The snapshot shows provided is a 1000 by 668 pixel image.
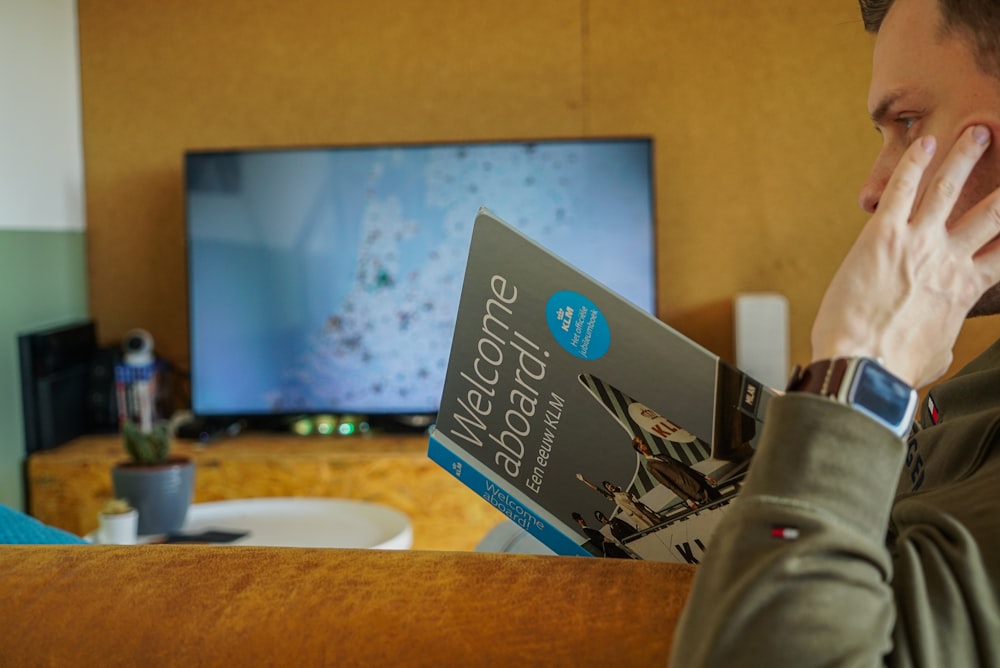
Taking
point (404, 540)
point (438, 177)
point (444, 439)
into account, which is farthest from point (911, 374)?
point (438, 177)

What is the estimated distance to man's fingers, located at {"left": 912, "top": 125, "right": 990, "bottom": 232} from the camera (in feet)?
2.51

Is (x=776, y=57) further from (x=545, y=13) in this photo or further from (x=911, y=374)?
(x=911, y=374)

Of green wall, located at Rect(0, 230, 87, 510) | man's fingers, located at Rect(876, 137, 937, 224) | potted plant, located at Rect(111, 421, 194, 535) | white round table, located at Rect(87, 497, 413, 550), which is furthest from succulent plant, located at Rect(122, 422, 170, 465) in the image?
man's fingers, located at Rect(876, 137, 937, 224)

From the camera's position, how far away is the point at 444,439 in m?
0.94

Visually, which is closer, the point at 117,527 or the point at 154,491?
the point at 117,527

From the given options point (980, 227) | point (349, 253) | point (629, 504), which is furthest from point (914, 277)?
point (349, 253)

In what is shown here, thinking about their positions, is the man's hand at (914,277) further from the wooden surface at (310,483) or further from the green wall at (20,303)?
the green wall at (20,303)

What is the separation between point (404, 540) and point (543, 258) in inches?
54.5

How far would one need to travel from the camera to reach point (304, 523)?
2352mm

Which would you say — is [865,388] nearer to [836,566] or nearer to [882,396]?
[882,396]

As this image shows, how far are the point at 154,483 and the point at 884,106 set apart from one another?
5.51 feet

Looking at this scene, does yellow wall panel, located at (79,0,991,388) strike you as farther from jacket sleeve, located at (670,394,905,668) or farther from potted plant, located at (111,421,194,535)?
jacket sleeve, located at (670,394,905,668)

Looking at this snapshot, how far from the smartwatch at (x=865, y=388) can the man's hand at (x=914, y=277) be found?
0.02 m

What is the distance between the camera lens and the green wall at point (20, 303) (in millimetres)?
3104
